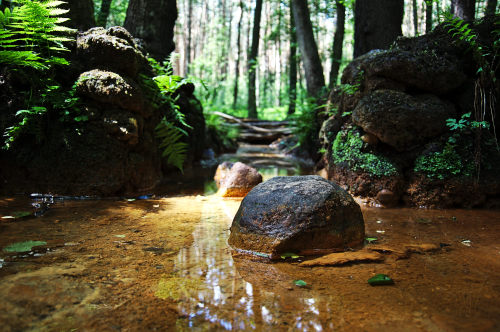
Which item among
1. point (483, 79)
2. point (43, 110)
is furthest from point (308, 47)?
point (43, 110)

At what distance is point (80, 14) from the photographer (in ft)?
18.0

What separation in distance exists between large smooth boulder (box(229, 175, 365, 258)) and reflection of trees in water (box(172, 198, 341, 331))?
226 millimetres

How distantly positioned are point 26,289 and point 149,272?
2.24 feet

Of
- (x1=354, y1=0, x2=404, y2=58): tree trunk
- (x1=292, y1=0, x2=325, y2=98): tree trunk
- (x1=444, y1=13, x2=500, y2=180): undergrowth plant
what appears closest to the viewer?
(x1=444, y1=13, x2=500, y2=180): undergrowth plant

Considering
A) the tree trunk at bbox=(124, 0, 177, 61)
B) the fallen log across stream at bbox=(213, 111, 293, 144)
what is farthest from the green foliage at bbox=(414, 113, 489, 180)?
the fallen log across stream at bbox=(213, 111, 293, 144)

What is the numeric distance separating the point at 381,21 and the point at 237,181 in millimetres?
4980

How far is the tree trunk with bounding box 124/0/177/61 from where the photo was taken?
285 inches

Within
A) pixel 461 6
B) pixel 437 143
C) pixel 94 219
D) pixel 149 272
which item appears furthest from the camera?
pixel 461 6

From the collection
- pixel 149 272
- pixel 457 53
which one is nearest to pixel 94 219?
pixel 149 272

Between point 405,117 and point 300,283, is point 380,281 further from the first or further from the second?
point 405,117

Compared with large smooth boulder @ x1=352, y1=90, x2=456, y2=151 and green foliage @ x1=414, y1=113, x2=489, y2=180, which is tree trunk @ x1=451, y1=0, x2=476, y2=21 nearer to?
large smooth boulder @ x1=352, y1=90, x2=456, y2=151

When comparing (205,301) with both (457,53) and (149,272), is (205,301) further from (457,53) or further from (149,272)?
(457,53)

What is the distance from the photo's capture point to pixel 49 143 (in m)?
4.29

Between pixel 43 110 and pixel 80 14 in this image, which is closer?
pixel 43 110
